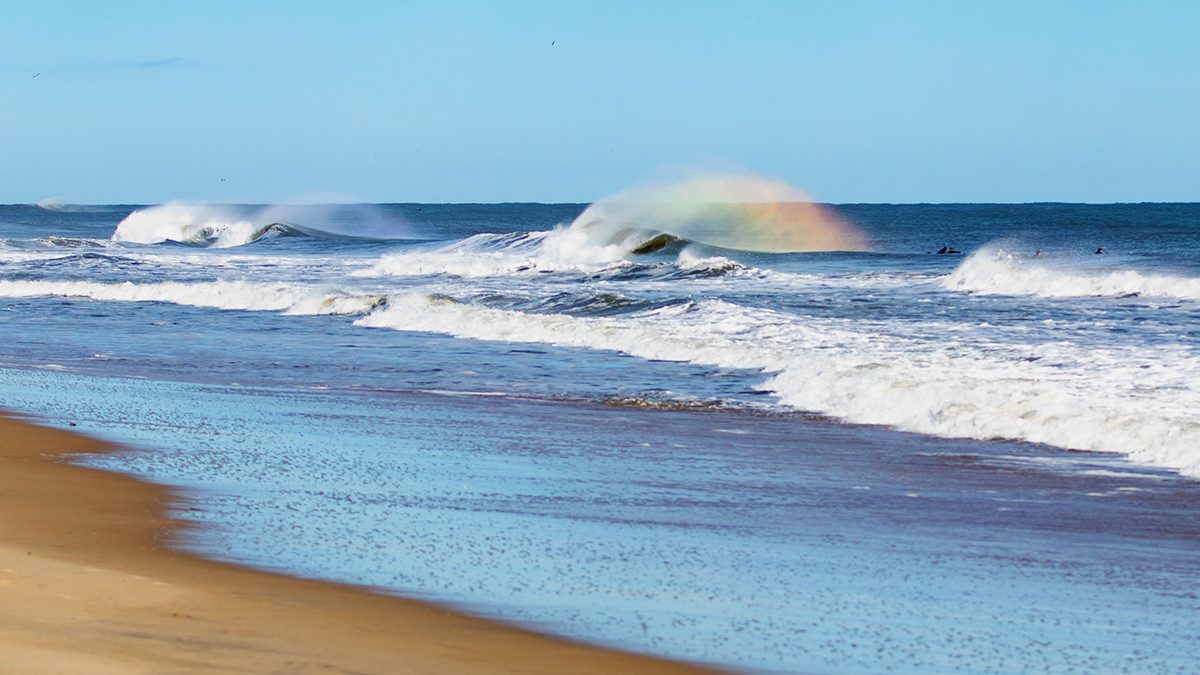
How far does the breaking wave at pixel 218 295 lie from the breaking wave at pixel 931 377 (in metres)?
4.74

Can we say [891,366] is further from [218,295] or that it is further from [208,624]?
[218,295]

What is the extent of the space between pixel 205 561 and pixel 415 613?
1164mm

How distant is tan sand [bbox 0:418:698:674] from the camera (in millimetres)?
4160

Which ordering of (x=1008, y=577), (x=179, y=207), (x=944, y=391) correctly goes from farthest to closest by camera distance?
(x=179, y=207) < (x=944, y=391) < (x=1008, y=577)

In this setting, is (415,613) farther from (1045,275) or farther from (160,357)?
(1045,275)

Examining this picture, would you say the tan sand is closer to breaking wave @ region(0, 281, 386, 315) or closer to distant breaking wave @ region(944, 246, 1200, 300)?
breaking wave @ region(0, 281, 386, 315)

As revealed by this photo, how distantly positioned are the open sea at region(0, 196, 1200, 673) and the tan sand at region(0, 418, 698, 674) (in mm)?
203

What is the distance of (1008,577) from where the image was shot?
5.60 meters

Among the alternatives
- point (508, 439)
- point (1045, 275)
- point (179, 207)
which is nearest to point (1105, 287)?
point (1045, 275)

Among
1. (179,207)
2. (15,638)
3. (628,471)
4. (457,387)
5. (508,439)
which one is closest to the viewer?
(15,638)

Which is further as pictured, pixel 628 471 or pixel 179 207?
pixel 179 207

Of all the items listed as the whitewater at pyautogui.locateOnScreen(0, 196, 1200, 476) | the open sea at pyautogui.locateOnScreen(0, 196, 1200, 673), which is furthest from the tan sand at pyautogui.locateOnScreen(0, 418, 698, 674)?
the whitewater at pyautogui.locateOnScreen(0, 196, 1200, 476)

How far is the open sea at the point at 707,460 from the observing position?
5.02 m

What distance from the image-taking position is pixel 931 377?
11.7 m
